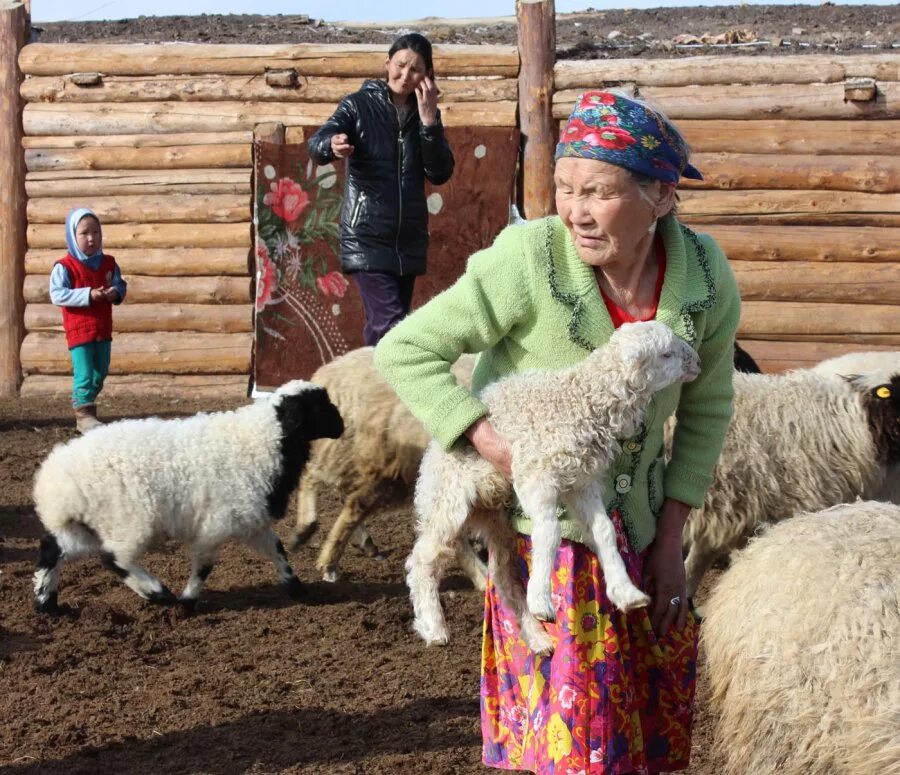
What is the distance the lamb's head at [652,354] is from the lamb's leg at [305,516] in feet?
12.4

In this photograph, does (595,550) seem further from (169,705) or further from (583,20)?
(583,20)

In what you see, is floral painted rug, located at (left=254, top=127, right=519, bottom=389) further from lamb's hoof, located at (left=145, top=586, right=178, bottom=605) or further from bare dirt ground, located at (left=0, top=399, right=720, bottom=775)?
lamb's hoof, located at (left=145, top=586, right=178, bottom=605)

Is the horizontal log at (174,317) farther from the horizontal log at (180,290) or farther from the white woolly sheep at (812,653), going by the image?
the white woolly sheep at (812,653)

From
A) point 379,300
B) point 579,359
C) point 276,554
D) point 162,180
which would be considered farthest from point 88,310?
point 579,359

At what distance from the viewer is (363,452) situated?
590cm

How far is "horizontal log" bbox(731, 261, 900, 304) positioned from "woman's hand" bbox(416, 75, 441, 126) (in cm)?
460

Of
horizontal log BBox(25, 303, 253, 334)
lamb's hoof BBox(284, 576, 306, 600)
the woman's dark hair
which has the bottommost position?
lamb's hoof BBox(284, 576, 306, 600)

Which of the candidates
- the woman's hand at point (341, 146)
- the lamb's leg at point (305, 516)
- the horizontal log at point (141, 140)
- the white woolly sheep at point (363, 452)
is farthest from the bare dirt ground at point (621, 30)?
the lamb's leg at point (305, 516)

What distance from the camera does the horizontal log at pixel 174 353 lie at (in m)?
10.8

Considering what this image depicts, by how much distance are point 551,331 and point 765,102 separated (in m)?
8.17

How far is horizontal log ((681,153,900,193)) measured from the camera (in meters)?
9.90

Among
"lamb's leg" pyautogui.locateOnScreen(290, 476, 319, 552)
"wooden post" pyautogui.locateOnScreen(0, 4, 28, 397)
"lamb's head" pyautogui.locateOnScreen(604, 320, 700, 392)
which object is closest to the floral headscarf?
"lamb's head" pyautogui.locateOnScreen(604, 320, 700, 392)

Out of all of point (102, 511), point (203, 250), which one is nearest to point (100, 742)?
point (102, 511)

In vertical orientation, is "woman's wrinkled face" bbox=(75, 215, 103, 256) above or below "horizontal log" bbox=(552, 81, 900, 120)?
below
